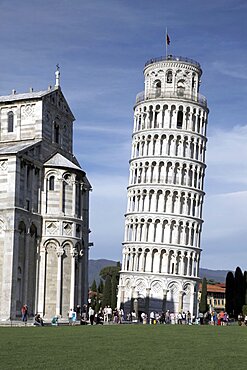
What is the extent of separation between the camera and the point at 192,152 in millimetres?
84812

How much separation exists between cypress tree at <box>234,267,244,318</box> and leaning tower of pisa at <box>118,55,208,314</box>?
4851 millimetres

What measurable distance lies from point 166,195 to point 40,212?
36949 mm

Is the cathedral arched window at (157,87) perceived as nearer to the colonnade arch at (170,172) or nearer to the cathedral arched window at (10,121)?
the colonnade arch at (170,172)

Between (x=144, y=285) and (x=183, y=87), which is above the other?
(x=183, y=87)

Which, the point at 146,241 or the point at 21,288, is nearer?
the point at 21,288

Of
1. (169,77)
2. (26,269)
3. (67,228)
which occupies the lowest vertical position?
(26,269)

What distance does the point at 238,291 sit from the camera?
273 ft

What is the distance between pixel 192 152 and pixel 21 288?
4431 cm

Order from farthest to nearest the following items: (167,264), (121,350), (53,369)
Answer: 1. (167,264)
2. (121,350)
3. (53,369)

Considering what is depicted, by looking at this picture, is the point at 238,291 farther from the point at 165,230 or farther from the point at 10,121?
the point at 10,121

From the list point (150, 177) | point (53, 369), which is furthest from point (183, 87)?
point (53, 369)

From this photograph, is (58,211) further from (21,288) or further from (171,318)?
(171,318)

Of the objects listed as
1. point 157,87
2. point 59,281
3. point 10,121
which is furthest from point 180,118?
point 59,281

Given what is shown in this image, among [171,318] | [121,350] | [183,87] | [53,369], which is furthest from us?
[183,87]
